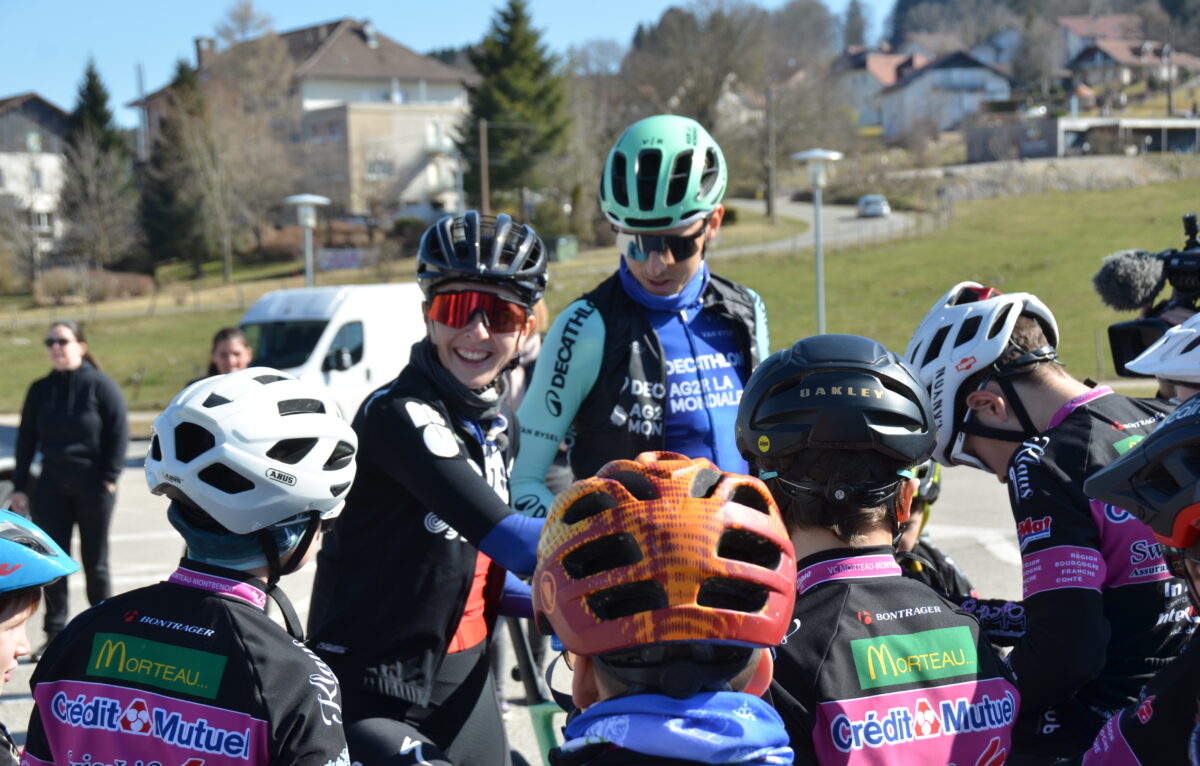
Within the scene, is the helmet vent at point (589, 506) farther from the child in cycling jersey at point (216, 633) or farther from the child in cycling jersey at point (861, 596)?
the child in cycling jersey at point (216, 633)

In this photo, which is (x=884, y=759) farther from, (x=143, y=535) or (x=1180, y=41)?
(x=1180, y=41)

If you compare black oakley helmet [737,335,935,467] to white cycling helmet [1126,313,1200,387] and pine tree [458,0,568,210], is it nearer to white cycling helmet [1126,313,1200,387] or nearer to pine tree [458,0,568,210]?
white cycling helmet [1126,313,1200,387]

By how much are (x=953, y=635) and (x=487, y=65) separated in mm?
60741

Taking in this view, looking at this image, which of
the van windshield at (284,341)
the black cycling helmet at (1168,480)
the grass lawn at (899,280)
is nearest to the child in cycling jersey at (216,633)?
the black cycling helmet at (1168,480)

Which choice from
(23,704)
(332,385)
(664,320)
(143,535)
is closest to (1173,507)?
(664,320)

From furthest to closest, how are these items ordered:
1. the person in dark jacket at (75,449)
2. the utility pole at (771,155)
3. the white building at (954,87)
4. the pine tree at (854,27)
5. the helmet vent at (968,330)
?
the pine tree at (854,27), the white building at (954,87), the utility pole at (771,155), the person in dark jacket at (75,449), the helmet vent at (968,330)

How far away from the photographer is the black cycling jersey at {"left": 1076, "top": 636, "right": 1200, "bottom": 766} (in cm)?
195

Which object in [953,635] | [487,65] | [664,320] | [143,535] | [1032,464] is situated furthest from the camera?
[487,65]

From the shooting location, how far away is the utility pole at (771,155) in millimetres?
56656

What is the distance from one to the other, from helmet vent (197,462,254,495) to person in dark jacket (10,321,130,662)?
5.72m

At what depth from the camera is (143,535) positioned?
11.3 metres

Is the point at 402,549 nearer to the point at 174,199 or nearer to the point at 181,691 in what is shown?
the point at 181,691

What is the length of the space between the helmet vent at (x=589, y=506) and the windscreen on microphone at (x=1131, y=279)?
15.8ft

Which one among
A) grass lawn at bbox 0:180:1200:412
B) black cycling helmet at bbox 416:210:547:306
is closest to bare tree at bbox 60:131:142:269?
grass lawn at bbox 0:180:1200:412
